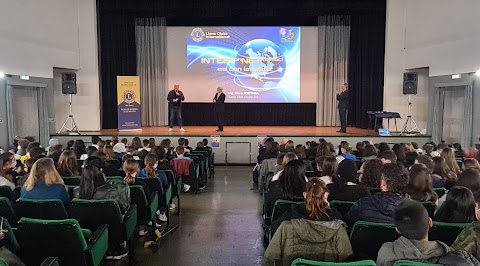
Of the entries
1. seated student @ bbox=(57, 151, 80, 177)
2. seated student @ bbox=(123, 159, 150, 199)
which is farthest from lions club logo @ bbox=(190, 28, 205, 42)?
seated student @ bbox=(123, 159, 150, 199)

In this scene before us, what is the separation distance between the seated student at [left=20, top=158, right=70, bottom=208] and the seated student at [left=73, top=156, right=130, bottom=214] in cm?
22

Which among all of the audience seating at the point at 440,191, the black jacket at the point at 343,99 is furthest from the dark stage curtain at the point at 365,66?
the audience seating at the point at 440,191

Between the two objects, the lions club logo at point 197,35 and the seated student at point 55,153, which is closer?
the seated student at point 55,153

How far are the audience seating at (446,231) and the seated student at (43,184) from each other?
3.35 m

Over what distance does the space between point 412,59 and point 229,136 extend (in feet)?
21.8

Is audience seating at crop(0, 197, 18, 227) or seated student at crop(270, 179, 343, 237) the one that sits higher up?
seated student at crop(270, 179, 343, 237)

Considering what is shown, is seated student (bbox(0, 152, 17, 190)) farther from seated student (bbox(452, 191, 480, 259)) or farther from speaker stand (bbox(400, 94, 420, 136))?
speaker stand (bbox(400, 94, 420, 136))

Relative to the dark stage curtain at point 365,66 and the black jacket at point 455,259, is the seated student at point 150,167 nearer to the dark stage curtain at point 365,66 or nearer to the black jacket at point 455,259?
the black jacket at point 455,259

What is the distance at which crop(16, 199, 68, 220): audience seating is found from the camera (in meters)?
3.63

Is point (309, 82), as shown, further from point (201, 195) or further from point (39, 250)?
point (39, 250)

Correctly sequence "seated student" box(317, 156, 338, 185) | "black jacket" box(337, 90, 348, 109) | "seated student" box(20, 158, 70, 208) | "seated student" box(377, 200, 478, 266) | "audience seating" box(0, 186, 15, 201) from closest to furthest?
"seated student" box(377, 200, 478, 266), "seated student" box(20, 158, 70, 208), "audience seating" box(0, 186, 15, 201), "seated student" box(317, 156, 338, 185), "black jacket" box(337, 90, 348, 109)

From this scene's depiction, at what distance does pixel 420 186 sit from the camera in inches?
150

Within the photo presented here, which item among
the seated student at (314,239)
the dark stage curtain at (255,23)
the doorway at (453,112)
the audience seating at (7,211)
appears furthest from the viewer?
the dark stage curtain at (255,23)

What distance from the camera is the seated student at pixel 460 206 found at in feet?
9.76
